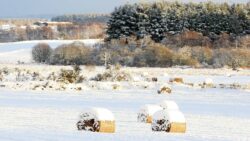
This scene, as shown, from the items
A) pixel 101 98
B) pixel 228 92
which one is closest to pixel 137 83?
pixel 228 92

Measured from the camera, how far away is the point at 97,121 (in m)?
17.1

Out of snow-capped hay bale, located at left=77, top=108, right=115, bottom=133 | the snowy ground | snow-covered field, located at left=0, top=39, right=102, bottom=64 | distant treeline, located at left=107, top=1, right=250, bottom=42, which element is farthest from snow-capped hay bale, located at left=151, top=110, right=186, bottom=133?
distant treeline, located at left=107, top=1, right=250, bottom=42

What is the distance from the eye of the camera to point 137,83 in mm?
42781

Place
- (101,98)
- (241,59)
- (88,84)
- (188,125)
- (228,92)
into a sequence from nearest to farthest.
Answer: (188,125)
(101,98)
(228,92)
(88,84)
(241,59)

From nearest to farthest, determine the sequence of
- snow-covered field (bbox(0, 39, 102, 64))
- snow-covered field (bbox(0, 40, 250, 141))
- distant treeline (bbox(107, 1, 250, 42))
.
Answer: snow-covered field (bbox(0, 40, 250, 141)) → snow-covered field (bbox(0, 39, 102, 64)) → distant treeline (bbox(107, 1, 250, 42))

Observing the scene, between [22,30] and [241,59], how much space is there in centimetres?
10321

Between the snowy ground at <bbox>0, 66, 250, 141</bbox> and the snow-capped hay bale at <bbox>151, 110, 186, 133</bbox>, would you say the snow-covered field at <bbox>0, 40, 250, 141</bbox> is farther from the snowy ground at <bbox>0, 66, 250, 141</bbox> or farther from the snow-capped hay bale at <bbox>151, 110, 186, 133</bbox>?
the snow-capped hay bale at <bbox>151, 110, 186, 133</bbox>

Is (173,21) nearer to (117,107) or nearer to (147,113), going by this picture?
(117,107)

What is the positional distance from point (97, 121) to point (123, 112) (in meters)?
7.19

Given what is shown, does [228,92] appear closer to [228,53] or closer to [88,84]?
[88,84]

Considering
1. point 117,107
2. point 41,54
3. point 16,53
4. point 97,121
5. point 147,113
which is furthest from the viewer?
point 16,53

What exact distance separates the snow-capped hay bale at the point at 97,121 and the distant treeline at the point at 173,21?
66.9 metres

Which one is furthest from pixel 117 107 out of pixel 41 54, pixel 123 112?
pixel 41 54

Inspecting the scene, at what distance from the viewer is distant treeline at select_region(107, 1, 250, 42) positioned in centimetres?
8488
